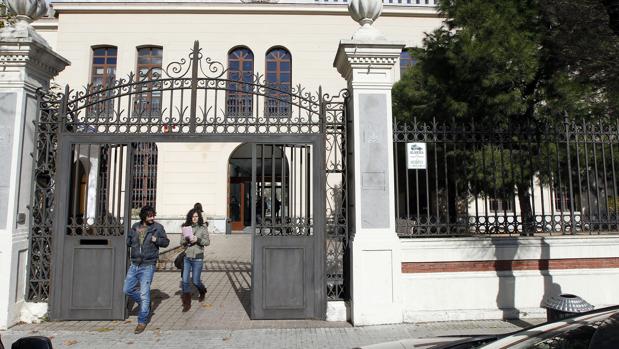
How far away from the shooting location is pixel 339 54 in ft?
22.1

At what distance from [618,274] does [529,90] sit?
4.58 meters

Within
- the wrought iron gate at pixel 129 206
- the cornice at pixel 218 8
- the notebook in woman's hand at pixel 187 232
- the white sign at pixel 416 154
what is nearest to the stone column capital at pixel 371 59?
the wrought iron gate at pixel 129 206

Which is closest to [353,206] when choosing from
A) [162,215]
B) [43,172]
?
[43,172]

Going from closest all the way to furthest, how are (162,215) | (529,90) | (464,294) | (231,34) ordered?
(464,294), (529,90), (162,215), (231,34)

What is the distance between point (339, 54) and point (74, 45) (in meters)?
18.7

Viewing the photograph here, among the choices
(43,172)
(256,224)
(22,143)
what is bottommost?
(256,224)

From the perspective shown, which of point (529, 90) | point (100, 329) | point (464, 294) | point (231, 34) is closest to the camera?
point (100, 329)

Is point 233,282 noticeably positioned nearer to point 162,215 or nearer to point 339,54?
point 339,54

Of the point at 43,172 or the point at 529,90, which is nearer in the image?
the point at 43,172

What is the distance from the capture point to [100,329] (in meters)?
5.96

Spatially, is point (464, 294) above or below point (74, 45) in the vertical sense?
below

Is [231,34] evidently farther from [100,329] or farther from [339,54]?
[100,329]

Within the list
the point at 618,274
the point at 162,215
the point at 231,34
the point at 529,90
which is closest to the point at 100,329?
the point at 618,274

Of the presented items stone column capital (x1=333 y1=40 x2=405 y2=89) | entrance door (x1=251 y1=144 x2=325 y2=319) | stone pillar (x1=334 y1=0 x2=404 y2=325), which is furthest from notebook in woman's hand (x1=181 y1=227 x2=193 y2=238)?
stone column capital (x1=333 y1=40 x2=405 y2=89)
